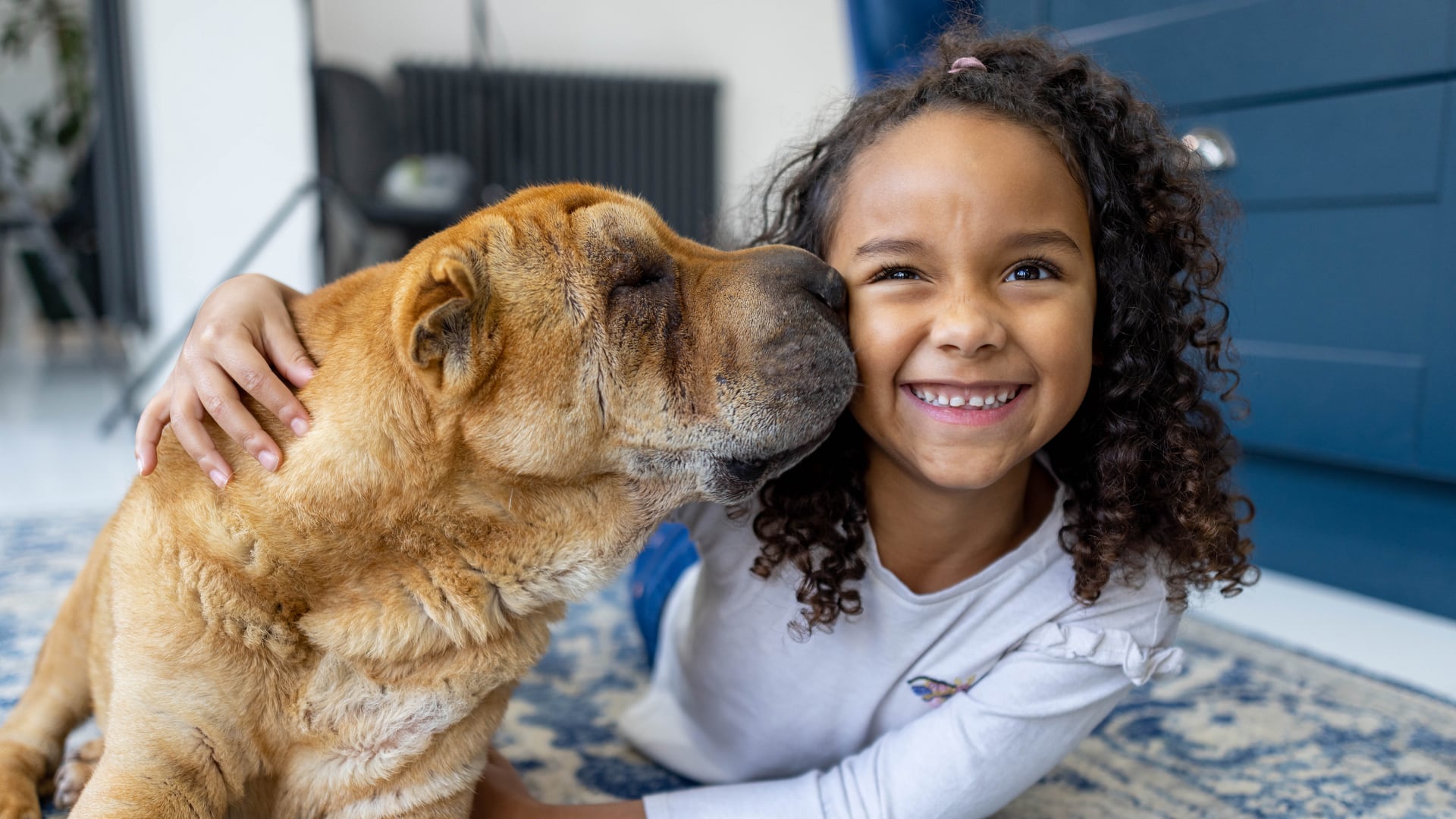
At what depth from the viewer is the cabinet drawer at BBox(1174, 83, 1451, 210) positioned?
2064 millimetres

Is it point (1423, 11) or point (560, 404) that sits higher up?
point (1423, 11)

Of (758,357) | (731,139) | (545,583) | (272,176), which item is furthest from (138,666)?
(731,139)

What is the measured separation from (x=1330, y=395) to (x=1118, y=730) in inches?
42.7

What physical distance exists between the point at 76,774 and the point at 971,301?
3.95 feet

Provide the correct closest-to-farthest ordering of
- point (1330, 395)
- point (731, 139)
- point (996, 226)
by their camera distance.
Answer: point (996, 226)
point (1330, 395)
point (731, 139)

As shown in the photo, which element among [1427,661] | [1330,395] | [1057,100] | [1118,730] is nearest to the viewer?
[1057,100]

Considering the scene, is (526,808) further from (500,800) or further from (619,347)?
(619,347)

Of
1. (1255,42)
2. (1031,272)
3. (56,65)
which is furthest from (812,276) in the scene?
(56,65)

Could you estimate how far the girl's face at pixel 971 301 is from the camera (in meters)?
1.12

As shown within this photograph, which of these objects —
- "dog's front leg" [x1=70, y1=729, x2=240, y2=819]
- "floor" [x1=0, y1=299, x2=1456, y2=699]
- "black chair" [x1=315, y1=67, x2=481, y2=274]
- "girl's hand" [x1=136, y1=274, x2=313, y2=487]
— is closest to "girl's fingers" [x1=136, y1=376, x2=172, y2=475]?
"girl's hand" [x1=136, y1=274, x2=313, y2=487]

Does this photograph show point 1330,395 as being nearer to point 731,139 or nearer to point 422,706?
point 422,706

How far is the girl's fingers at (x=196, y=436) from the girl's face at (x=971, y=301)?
2.23 feet

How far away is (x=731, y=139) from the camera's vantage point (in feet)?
21.4

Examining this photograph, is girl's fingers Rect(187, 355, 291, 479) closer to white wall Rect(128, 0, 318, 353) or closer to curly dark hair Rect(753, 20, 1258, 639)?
curly dark hair Rect(753, 20, 1258, 639)
